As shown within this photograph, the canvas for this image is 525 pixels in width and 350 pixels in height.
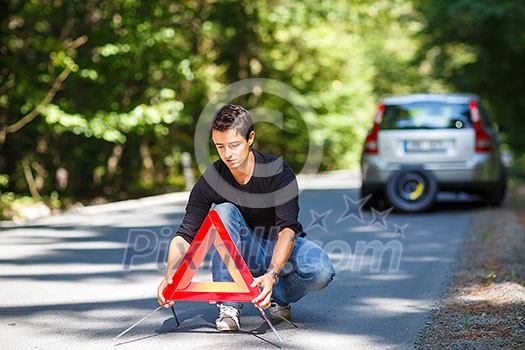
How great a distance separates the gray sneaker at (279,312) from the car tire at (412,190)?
8.23m

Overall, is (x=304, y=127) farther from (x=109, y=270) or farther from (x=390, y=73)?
(x=109, y=270)

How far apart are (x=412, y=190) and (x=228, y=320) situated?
353 inches

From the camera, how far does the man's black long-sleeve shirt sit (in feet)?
17.4

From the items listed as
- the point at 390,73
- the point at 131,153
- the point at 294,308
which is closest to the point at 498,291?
the point at 294,308

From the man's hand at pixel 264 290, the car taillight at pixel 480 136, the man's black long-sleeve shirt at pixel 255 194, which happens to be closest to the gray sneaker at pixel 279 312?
the man's black long-sleeve shirt at pixel 255 194

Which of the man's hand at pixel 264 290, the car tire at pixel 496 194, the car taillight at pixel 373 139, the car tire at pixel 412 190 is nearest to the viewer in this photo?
the man's hand at pixel 264 290

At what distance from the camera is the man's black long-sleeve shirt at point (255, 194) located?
531 centimetres

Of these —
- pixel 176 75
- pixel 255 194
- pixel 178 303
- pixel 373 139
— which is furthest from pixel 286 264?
pixel 176 75

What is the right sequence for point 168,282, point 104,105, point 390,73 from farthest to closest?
point 390,73
point 104,105
point 168,282

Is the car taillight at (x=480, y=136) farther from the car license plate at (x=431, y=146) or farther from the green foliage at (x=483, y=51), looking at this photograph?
the green foliage at (x=483, y=51)

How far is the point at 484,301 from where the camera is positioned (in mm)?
6586

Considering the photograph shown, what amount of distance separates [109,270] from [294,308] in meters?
2.68

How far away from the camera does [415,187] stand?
14.1 m

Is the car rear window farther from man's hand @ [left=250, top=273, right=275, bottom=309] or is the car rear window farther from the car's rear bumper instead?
man's hand @ [left=250, top=273, right=275, bottom=309]
